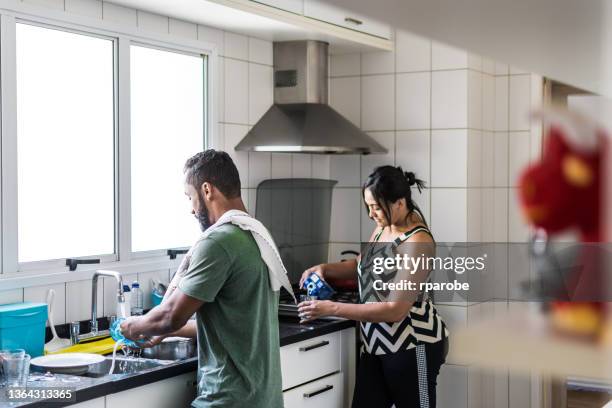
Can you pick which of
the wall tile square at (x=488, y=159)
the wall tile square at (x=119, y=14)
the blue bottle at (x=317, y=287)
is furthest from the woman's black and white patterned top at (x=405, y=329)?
the wall tile square at (x=119, y=14)

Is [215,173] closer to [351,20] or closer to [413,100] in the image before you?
[351,20]

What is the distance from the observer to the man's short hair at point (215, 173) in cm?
237

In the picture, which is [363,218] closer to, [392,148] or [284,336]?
[392,148]

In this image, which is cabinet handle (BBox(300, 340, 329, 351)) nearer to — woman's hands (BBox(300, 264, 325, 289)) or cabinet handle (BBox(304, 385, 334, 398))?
cabinet handle (BBox(304, 385, 334, 398))

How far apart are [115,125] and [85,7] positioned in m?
0.43

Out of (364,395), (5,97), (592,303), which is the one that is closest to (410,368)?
(364,395)

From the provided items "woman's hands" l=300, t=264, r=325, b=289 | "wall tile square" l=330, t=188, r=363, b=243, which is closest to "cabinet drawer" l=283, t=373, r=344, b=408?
"woman's hands" l=300, t=264, r=325, b=289

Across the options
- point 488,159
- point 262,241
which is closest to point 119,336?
point 262,241

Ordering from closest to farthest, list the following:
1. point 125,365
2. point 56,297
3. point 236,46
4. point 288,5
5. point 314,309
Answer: point 125,365 < point 56,297 < point 314,309 < point 288,5 < point 236,46

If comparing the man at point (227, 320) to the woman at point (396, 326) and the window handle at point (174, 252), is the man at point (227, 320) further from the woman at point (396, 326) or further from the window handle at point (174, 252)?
the window handle at point (174, 252)

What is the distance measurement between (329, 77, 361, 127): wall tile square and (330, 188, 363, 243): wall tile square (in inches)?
13.9

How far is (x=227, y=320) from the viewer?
2.24m

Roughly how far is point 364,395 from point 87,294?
1.08 m

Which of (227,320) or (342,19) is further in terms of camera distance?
(342,19)
